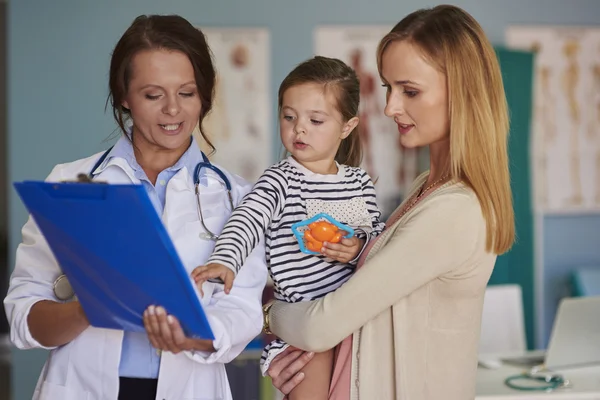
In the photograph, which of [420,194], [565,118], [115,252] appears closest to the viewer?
[115,252]

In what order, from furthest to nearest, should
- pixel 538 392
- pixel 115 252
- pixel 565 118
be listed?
pixel 565 118, pixel 538 392, pixel 115 252

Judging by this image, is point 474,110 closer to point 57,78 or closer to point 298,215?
point 298,215

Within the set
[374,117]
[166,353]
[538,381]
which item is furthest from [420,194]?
[374,117]

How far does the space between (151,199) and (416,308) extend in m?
0.62

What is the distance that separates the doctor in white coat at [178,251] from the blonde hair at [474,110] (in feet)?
1.67

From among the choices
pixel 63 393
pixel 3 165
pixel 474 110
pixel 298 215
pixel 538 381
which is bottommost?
pixel 538 381

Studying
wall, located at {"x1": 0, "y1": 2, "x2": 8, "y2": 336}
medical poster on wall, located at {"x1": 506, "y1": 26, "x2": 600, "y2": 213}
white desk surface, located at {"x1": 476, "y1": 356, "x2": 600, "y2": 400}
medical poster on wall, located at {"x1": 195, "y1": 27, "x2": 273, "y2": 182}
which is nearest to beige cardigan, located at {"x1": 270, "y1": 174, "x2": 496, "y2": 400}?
white desk surface, located at {"x1": 476, "y1": 356, "x2": 600, "y2": 400}

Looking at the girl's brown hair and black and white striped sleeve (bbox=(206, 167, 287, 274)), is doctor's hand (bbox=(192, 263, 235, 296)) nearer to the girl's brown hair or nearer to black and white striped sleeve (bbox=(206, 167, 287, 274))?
black and white striped sleeve (bbox=(206, 167, 287, 274))

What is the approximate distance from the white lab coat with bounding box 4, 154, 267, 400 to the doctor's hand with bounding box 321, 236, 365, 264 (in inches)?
6.1

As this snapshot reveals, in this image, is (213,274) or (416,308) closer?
(213,274)

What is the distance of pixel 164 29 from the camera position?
175cm

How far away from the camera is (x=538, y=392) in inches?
106

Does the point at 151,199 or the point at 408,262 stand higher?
the point at 151,199

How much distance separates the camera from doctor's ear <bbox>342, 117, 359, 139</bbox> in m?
2.00
